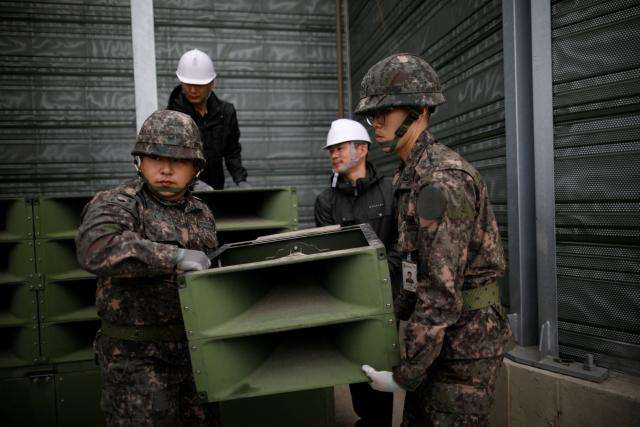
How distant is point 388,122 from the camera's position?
5.79 ft

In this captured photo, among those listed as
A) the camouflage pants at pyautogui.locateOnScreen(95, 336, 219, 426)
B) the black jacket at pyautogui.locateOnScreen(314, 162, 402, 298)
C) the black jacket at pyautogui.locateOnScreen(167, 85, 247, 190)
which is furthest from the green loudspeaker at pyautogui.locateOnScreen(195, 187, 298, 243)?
the camouflage pants at pyautogui.locateOnScreen(95, 336, 219, 426)

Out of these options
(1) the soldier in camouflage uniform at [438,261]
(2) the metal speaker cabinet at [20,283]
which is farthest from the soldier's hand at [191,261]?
(2) the metal speaker cabinet at [20,283]

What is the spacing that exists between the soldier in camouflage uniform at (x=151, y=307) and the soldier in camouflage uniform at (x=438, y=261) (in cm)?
99

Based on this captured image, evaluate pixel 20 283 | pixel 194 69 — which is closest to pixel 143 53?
pixel 194 69

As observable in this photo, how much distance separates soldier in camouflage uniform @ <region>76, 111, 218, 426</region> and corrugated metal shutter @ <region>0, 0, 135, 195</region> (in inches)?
129

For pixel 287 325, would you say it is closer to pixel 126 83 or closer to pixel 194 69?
pixel 194 69

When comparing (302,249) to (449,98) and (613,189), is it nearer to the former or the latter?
(613,189)

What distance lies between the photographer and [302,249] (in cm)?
191

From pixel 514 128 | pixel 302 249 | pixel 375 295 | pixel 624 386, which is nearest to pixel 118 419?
pixel 302 249

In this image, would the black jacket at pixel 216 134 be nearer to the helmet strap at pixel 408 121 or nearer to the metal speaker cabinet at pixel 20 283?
the metal speaker cabinet at pixel 20 283

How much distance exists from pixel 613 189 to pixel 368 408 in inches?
74.0

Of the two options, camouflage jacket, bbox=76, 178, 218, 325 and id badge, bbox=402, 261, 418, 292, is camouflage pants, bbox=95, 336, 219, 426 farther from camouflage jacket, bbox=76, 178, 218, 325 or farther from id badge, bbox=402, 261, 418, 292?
id badge, bbox=402, 261, 418, 292

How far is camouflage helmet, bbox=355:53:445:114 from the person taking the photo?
169cm

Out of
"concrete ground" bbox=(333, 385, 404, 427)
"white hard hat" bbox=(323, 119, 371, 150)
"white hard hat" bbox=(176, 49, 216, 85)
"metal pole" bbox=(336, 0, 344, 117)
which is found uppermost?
"metal pole" bbox=(336, 0, 344, 117)
